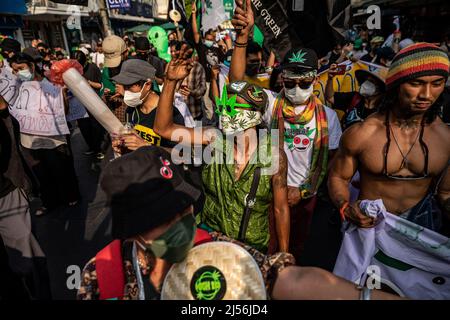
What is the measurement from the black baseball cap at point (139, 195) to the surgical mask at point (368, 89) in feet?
10.2

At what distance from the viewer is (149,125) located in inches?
129

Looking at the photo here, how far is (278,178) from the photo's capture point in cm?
248

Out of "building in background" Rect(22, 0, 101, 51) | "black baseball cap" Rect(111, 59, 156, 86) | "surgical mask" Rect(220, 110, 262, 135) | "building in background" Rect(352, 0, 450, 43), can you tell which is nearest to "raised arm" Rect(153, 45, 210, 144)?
"surgical mask" Rect(220, 110, 262, 135)

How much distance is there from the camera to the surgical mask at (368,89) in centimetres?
374

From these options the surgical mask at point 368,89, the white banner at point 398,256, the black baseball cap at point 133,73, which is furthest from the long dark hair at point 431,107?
the black baseball cap at point 133,73

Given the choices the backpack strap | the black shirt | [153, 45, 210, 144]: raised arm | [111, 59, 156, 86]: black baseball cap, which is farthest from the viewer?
[111, 59, 156, 86]: black baseball cap

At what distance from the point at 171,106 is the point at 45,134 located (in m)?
2.98

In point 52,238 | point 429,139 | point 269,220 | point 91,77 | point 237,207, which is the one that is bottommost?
point 52,238

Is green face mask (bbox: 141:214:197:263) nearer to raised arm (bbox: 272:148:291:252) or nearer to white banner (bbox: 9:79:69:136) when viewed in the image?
raised arm (bbox: 272:148:291:252)

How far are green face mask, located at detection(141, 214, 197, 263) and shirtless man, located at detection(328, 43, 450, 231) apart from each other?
4.65ft

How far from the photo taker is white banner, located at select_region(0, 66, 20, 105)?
441 cm

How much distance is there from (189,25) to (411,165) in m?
3.82
